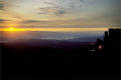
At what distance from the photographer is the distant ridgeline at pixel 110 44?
69.8 feet

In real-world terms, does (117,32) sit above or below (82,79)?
above

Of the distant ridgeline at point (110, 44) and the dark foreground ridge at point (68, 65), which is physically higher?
the distant ridgeline at point (110, 44)

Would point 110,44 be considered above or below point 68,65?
above

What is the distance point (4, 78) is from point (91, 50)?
16.2 metres

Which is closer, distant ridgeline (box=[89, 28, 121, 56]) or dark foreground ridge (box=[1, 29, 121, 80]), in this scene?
dark foreground ridge (box=[1, 29, 121, 80])

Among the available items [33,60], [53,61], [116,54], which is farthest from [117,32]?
[33,60]

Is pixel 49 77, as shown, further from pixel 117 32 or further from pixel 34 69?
pixel 117 32

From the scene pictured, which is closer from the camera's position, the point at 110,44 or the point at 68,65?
the point at 68,65

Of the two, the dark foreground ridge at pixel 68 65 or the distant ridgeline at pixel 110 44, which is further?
the distant ridgeline at pixel 110 44

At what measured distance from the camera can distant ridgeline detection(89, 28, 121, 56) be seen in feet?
69.8

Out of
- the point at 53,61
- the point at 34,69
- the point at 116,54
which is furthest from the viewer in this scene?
the point at 116,54

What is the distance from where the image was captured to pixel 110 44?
22438mm

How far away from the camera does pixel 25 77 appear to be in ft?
33.4

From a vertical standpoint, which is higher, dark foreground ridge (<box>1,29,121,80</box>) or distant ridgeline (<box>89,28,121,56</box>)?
distant ridgeline (<box>89,28,121,56</box>)
